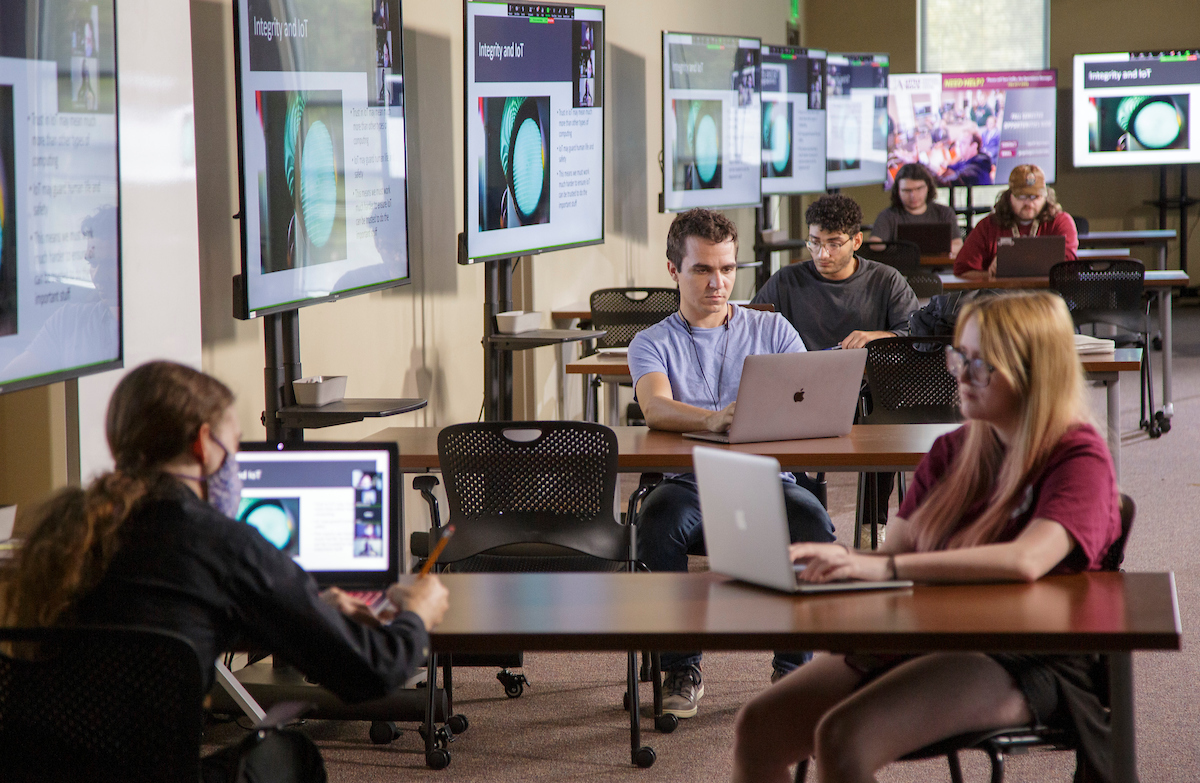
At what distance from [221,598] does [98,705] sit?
196mm

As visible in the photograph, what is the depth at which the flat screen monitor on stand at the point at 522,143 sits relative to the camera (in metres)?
4.48

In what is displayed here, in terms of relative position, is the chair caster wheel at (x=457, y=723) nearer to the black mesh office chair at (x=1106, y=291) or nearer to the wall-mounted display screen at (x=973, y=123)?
the black mesh office chair at (x=1106, y=291)

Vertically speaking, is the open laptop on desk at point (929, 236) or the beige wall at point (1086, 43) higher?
the beige wall at point (1086, 43)

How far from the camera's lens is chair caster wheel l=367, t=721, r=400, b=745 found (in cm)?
319

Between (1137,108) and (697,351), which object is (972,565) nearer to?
(697,351)

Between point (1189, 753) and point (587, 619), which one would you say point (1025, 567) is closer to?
point (587, 619)

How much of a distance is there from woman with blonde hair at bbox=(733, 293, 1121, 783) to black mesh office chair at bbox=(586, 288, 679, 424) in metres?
3.59

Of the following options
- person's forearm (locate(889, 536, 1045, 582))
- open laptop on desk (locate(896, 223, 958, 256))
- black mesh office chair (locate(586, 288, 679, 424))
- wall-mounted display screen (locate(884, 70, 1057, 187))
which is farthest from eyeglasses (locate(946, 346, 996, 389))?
wall-mounted display screen (locate(884, 70, 1057, 187))

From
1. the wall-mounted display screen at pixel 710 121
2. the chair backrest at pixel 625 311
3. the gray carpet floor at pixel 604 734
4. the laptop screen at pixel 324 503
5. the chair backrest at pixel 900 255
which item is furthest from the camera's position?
the chair backrest at pixel 900 255

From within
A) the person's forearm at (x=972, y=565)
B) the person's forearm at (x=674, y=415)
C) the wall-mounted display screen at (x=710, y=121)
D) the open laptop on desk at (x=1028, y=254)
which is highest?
the wall-mounted display screen at (x=710, y=121)

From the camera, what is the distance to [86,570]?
1659 mm

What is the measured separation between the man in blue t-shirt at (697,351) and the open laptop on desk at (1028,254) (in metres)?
3.77

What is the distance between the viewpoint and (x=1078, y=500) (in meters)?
2.01

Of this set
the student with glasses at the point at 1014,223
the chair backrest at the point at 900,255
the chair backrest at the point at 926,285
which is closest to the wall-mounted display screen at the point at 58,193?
the chair backrest at the point at 926,285
